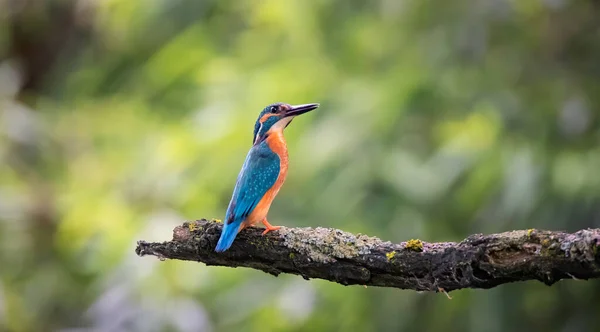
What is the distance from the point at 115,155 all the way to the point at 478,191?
320 centimetres

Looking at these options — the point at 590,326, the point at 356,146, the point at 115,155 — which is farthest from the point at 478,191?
the point at 115,155

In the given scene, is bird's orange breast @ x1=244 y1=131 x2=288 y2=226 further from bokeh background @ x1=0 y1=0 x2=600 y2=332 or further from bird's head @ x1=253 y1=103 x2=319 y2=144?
bokeh background @ x1=0 y1=0 x2=600 y2=332

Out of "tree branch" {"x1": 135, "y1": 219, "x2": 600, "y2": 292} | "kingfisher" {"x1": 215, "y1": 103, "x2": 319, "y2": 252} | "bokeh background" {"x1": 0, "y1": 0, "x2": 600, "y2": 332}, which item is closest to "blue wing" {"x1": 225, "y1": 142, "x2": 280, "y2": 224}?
"kingfisher" {"x1": 215, "y1": 103, "x2": 319, "y2": 252}

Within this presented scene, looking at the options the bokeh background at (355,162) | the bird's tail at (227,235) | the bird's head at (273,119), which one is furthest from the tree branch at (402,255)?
the bokeh background at (355,162)

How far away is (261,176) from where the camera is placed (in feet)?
9.18

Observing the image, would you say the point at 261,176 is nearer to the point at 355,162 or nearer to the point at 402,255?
the point at 402,255

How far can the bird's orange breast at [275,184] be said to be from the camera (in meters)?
2.72

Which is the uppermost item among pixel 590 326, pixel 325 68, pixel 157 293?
pixel 325 68

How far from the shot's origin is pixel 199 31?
6.77 m

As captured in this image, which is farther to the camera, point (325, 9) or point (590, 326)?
point (325, 9)

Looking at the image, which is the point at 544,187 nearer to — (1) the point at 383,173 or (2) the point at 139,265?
(1) the point at 383,173

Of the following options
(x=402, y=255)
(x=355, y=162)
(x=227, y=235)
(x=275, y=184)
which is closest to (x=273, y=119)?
A: (x=275, y=184)

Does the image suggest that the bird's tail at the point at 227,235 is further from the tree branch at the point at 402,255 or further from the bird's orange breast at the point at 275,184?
the bird's orange breast at the point at 275,184

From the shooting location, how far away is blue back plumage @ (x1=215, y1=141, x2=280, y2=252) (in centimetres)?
255
